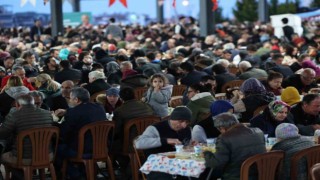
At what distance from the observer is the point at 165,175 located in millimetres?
7000

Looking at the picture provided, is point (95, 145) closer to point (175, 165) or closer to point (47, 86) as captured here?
point (175, 165)

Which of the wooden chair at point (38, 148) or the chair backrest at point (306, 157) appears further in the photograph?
the wooden chair at point (38, 148)

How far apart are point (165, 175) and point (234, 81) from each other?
5.48 m

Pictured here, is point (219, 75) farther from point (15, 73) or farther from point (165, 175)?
point (165, 175)

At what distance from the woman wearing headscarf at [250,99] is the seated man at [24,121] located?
240cm

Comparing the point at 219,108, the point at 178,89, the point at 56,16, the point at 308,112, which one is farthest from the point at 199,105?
the point at 56,16

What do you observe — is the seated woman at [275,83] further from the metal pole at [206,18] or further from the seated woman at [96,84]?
the metal pole at [206,18]

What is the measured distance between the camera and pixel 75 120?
843 centimetres

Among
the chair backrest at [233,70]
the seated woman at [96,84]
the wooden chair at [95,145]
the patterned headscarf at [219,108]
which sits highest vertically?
the patterned headscarf at [219,108]

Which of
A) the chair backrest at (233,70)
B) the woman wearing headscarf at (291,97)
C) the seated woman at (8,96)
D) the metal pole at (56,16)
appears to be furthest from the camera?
the metal pole at (56,16)

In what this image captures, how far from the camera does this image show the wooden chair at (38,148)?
7.98 metres

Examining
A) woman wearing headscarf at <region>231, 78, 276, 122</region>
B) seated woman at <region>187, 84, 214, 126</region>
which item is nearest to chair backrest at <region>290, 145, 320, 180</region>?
seated woman at <region>187, 84, 214, 126</region>

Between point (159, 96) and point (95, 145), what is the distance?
5.89 feet

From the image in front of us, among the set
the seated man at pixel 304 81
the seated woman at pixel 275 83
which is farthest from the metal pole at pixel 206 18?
the seated woman at pixel 275 83
